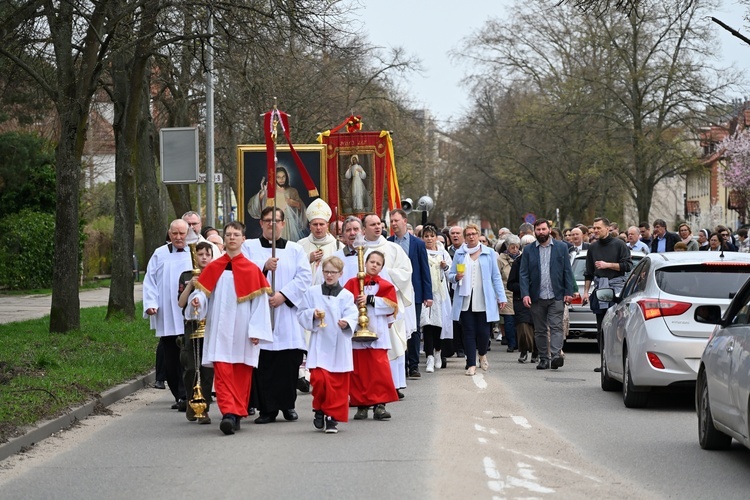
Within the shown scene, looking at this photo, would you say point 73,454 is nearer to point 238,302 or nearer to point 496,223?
point 238,302

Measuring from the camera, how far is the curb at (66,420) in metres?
10.6

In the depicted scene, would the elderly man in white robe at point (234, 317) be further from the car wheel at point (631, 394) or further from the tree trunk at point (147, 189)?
the tree trunk at point (147, 189)

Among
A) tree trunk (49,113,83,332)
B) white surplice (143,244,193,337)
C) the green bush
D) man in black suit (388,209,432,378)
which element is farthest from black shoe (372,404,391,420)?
the green bush

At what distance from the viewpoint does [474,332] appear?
18.1 meters

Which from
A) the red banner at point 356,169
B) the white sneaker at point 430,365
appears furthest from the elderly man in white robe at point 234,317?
the red banner at point 356,169

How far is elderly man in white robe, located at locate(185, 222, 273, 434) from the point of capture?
11859mm

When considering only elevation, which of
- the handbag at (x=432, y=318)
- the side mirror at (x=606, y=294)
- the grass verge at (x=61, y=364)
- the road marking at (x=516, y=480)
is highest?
the side mirror at (x=606, y=294)

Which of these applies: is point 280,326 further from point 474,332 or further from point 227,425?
point 474,332

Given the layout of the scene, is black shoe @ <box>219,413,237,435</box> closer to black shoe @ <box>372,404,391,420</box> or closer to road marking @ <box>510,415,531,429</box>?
black shoe @ <box>372,404,391,420</box>

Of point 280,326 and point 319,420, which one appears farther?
point 280,326

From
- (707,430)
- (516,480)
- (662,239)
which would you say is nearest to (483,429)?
(707,430)

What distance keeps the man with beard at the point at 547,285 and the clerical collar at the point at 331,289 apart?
6.24 metres

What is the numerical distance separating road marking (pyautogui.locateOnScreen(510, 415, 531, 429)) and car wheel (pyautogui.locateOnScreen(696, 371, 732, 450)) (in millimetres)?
1804

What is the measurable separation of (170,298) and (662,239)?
1154 centimetres
